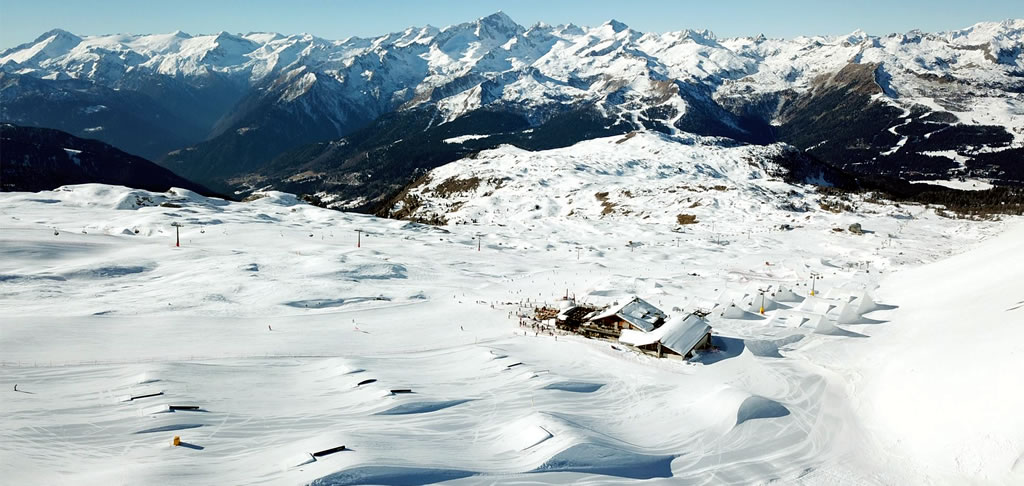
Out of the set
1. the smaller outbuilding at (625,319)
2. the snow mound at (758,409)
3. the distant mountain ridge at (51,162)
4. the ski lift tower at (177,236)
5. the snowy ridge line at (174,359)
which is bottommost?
the snow mound at (758,409)

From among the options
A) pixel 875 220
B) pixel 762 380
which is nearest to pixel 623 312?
pixel 762 380

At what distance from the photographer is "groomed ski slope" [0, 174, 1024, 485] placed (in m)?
26.2

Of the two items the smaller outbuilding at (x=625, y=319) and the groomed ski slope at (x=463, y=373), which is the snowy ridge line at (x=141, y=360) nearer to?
the groomed ski slope at (x=463, y=373)

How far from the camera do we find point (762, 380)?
40.8 metres

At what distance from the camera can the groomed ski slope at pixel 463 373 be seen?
26.2m

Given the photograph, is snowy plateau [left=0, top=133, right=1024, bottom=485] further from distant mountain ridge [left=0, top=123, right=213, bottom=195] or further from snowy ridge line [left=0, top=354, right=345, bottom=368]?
distant mountain ridge [left=0, top=123, right=213, bottom=195]

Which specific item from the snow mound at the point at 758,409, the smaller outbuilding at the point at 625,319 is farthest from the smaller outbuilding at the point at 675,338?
the snow mound at the point at 758,409

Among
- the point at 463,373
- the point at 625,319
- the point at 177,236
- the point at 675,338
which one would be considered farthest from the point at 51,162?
the point at 675,338

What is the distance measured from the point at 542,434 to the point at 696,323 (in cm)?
2398

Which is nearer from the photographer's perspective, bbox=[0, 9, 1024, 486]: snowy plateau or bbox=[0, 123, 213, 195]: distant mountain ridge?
bbox=[0, 9, 1024, 486]: snowy plateau

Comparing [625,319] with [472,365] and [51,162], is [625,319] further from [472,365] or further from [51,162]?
[51,162]

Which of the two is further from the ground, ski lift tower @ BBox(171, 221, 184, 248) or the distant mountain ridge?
the distant mountain ridge

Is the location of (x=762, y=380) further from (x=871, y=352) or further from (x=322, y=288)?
(x=322, y=288)

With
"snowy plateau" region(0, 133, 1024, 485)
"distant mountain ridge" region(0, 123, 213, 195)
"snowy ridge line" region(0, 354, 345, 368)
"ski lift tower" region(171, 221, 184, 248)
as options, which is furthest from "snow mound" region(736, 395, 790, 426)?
"distant mountain ridge" region(0, 123, 213, 195)
